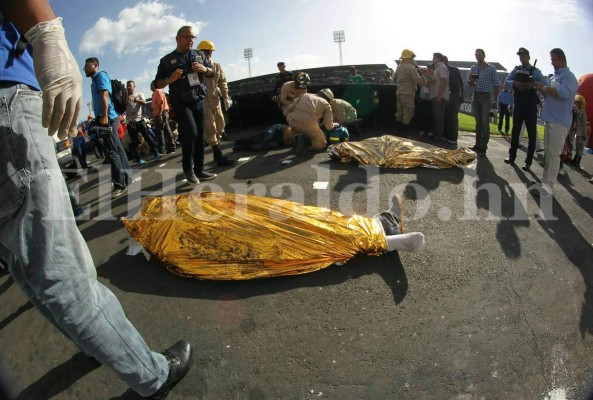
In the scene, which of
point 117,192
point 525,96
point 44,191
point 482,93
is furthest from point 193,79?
point 482,93

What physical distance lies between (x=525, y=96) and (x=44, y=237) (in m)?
6.78

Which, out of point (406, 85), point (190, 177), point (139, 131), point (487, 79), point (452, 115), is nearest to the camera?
point (190, 177)

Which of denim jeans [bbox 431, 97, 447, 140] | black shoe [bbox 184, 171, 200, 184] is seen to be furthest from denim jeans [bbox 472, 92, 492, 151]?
black shoe [bbox 184, 171, 200, 184]

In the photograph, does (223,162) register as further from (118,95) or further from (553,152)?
(553,152)

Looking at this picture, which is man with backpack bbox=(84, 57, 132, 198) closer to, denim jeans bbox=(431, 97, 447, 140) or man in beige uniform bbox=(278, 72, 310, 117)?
man in beige uniform bbox=(278, 72, 310, 117)

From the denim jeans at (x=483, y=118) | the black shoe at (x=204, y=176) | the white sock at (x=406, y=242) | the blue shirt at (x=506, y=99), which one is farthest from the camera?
the blue shirt at (x=506, y=99)

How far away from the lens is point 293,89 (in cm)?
792

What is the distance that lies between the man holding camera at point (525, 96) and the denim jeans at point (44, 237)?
627 cm

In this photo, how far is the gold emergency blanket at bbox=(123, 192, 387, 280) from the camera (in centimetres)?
272

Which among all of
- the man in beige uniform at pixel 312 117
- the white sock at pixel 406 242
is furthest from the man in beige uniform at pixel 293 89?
the white sock at pixel 406 242

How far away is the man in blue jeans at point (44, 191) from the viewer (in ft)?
4.16

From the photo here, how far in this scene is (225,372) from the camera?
199 cm

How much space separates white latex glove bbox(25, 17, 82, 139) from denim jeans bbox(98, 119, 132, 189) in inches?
158

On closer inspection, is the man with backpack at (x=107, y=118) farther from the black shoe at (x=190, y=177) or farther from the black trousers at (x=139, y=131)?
the black trousers at (x=139, y=131)
